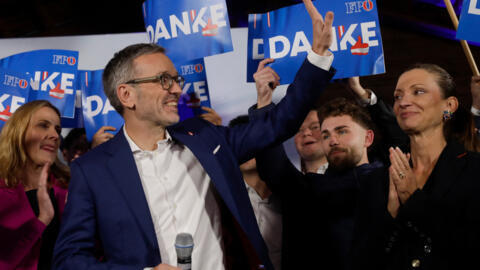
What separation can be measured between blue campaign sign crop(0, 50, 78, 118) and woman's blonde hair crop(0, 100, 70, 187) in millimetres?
655

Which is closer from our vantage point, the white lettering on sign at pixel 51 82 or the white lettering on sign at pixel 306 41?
the white lettering on sign at pixel 306 41

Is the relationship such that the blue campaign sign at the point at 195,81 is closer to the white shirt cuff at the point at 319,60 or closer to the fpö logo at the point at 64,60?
the fpö logo at the point at 64,60

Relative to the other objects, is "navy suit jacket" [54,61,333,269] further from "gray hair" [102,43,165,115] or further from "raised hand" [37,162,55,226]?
"raised hand" [37,162,55,226]

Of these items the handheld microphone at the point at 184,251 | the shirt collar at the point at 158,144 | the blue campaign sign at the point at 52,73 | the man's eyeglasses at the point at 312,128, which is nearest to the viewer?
the handheld microphone at the point at 184,251

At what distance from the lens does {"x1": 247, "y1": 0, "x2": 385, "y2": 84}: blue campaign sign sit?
283 cm

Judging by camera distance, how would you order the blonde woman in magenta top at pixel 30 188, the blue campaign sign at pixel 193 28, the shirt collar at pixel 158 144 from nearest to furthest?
the shirt collar at pixel 158 144 → the blonde woman in magenta top at pixel 30 188 → the blue campaign sign at pixel 193 28

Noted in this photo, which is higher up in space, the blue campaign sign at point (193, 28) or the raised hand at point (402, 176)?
the blue campaign sign at point (193, 28)

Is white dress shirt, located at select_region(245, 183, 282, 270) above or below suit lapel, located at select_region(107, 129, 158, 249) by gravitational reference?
below

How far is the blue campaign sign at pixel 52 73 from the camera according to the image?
3.44m

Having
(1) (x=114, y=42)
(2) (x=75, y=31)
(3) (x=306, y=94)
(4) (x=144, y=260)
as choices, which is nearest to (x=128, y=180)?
(4) (x=144, y=260)

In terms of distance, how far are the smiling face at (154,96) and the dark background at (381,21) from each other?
388 centimetres

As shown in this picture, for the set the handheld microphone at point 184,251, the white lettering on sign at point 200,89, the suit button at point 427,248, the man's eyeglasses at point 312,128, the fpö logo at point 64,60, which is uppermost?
the fpö logo at point 64,60

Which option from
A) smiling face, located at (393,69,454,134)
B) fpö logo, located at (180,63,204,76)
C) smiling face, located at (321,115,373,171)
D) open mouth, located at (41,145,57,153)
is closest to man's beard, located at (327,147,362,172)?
smiling face, located at (321,115,373,171)

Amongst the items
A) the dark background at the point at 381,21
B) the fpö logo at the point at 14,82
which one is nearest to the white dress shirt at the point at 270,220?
the fpö logo at the point at 14,82
